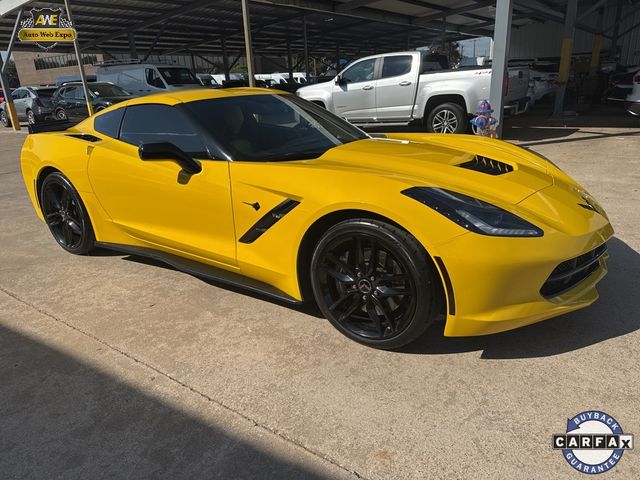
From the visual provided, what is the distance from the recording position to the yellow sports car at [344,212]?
7.40 feet

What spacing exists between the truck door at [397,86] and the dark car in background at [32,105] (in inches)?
513

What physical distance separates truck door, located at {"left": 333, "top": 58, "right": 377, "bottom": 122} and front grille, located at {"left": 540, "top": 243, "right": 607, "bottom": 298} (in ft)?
26.6

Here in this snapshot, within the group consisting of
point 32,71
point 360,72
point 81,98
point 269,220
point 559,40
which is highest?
point 32,71

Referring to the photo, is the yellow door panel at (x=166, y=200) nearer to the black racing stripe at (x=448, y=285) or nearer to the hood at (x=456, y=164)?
the hood at (x=456, y=164)

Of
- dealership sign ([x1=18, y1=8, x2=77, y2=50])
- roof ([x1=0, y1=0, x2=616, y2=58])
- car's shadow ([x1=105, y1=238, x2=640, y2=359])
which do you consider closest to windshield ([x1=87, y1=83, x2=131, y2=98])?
dealership sign ([x1=18, y1=8, x2=77, y2=50])

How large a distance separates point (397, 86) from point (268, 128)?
278 inches

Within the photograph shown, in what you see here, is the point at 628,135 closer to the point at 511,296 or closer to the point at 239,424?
the point at 511,296

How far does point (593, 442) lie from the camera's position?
1918 millimetres

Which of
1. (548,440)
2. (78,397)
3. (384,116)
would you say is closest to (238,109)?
(78,397)

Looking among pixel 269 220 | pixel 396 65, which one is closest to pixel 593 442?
pixel 269 220

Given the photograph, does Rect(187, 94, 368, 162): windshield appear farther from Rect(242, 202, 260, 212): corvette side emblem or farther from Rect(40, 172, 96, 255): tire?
Rect(40, 172, 96, 255): tire

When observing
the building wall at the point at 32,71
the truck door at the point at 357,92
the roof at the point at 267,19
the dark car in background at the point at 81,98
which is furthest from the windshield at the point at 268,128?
the building wall at the point at 32,71

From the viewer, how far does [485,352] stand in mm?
2555

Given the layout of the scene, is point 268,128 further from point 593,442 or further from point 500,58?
point 500,58
